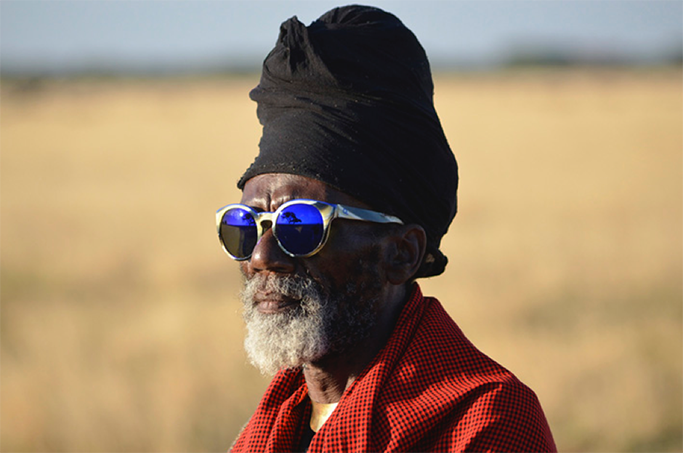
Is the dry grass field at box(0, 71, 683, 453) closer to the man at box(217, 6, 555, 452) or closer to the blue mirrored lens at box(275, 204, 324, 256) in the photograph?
the man at box(217, 6, 555, 452)

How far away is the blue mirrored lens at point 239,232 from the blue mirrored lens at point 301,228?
162mm

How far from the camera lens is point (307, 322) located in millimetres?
2816

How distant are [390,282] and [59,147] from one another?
3037cm

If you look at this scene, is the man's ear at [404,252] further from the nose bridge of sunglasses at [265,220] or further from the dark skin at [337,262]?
the nose bridge of sunglasses at [265,220]

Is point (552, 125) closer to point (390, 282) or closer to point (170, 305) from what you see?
point (170, 305)

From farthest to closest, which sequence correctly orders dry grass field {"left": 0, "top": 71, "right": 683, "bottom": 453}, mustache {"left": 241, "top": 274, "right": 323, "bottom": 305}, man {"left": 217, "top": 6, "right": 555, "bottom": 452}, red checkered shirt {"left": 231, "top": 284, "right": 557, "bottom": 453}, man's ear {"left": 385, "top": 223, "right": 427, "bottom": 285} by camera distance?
dry grass field {"left": 0, "top": 71, "right": 683, "bottom": 453}, man's ear {"left": 385, "top": 223, "right": 427, "bottom": 285}, mustache {"left": 241, "top": 274, "right": 323, "bottom": 305}, man {"left": 217, "top": 6, "right": 555, "bottom": 452}, red checkered shirt {"left": 231, "top": 284, "right": 557, "bottom": 453}

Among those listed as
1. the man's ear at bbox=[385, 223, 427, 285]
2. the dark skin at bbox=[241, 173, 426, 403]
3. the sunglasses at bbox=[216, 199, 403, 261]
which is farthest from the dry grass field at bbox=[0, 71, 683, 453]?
the sunglasses at bbox=[216, 199, 403, 261]

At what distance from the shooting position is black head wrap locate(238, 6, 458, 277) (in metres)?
2.90

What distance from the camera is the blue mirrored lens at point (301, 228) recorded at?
2.76m

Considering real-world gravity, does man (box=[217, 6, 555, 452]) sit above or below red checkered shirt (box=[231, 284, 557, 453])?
Answer: above

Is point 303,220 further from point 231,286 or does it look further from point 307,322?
point 231,286

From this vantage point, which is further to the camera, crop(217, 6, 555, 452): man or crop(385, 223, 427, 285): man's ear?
crop(385, 223, 427, 285): man's ear

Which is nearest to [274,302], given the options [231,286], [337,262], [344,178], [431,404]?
[337,262]

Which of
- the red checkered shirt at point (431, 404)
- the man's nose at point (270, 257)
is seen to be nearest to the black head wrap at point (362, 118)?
the man's nose at point (270, 257)
